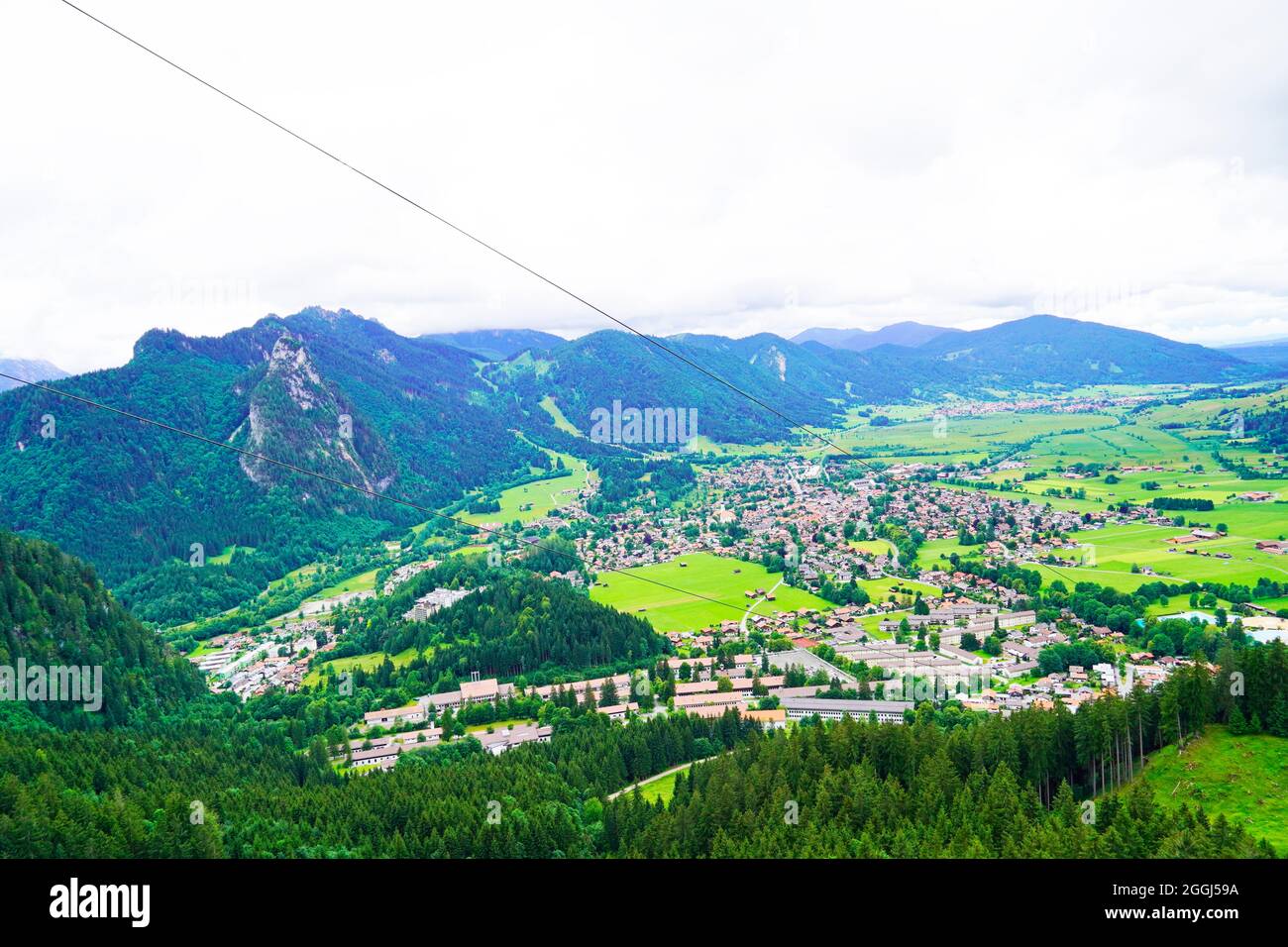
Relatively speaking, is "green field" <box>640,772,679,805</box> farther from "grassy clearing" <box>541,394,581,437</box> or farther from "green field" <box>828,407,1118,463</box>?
"grassy clearing" <box>541,394,581,437</box>

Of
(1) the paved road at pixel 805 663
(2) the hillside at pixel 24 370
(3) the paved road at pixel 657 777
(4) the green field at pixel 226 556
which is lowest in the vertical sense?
(3) the paved road at pixel 657 777

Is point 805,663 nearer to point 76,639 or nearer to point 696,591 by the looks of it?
point 696,591

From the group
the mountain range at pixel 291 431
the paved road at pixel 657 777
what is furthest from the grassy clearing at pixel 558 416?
the paved road at pixel 657 777

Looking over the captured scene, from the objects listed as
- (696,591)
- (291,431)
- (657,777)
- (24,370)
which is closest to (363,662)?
(696,591)

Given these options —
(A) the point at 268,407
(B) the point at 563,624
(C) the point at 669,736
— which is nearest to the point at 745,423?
(A) the point at 268,407

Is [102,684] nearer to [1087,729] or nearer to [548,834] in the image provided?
[548,834]

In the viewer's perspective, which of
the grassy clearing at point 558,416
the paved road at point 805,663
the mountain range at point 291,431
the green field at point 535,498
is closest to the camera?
the paved road at point 805,663

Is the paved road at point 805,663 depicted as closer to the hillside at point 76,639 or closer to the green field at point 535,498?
the hillside at point 76,639
